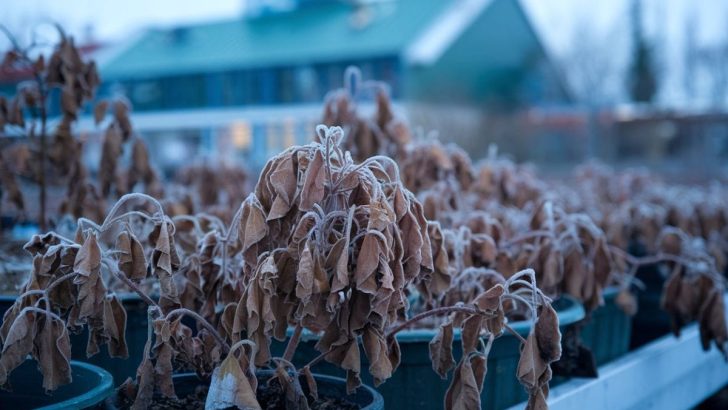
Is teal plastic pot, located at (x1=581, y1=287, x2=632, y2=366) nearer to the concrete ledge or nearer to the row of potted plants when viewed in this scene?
the concrete ledge

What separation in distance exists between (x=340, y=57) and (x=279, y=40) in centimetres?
396

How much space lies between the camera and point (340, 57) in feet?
87.7

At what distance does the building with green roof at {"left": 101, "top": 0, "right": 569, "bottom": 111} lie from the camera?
26.5m

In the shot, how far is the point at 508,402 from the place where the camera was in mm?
3246

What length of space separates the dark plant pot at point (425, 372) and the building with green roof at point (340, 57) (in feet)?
74.0

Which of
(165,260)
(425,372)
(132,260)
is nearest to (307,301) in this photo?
(165,260)

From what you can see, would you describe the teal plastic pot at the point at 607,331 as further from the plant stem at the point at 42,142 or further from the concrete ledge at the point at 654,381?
the plant stem at the point at 42,142

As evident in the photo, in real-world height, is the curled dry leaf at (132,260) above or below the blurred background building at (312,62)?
below

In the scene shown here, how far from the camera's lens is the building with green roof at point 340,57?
2647 centimetres

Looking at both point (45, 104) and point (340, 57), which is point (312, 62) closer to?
point (340, 57)

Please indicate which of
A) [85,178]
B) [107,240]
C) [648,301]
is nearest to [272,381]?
[107,240]

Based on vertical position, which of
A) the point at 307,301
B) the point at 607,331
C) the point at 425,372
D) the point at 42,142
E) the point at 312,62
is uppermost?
the point at 312,62

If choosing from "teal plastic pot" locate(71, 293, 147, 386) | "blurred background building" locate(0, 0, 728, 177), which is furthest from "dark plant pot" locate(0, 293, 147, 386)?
"blurred background building" locate(0, 0, 728, 177)

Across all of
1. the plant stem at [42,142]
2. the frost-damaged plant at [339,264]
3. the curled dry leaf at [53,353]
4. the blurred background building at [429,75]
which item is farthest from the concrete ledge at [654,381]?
the blurred background building at [429,75]
